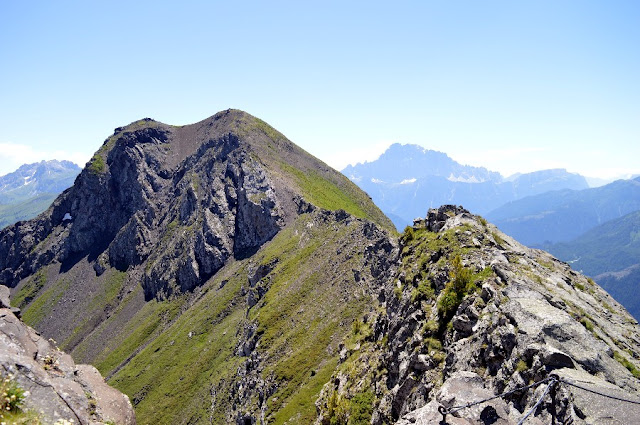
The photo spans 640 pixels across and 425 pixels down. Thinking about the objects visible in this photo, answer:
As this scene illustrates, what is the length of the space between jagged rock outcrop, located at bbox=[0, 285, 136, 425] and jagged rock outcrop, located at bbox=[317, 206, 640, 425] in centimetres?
1469

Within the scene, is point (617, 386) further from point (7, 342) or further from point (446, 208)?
point (446, 208)

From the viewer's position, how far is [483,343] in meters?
23.9

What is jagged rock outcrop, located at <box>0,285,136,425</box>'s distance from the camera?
14.1 meters

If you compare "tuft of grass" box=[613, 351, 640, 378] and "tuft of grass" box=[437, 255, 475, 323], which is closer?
"tuft of grass" box=[613, 351, 640, 378]

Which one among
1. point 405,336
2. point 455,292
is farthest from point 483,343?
point 405,336

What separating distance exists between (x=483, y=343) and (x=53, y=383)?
2358 cm

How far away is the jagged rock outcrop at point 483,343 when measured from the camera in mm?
17213

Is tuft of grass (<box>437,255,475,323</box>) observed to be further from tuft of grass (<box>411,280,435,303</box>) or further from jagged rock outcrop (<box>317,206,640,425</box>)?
tuft of grass (<box>411,280,435,303</box>)

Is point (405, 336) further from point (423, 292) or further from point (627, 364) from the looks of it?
point (627, 364)

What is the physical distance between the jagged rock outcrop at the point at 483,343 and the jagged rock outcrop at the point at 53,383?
1469 centimetres

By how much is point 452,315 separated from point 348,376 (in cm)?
2109

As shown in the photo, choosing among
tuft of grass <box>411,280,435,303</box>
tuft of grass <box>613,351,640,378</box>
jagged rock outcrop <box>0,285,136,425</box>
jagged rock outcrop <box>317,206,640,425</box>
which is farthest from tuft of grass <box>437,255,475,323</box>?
jagged rock outcrop <box>0,285,136,425</box>

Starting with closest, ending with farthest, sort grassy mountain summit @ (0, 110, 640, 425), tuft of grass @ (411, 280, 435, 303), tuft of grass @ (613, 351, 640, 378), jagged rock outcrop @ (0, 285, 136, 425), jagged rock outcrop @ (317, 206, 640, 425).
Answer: jagged rock outcrop @ (0, 285, 136, 425)
jagged rock outcrop @ (317, 206, 640, 425)
grassy mountain summit @ (0, 110, 640, 425)
tuft of grass @ (613, 351, 640, 378)
tuft of grass @ (411, 280, 435, 303)

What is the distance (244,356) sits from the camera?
122 m
